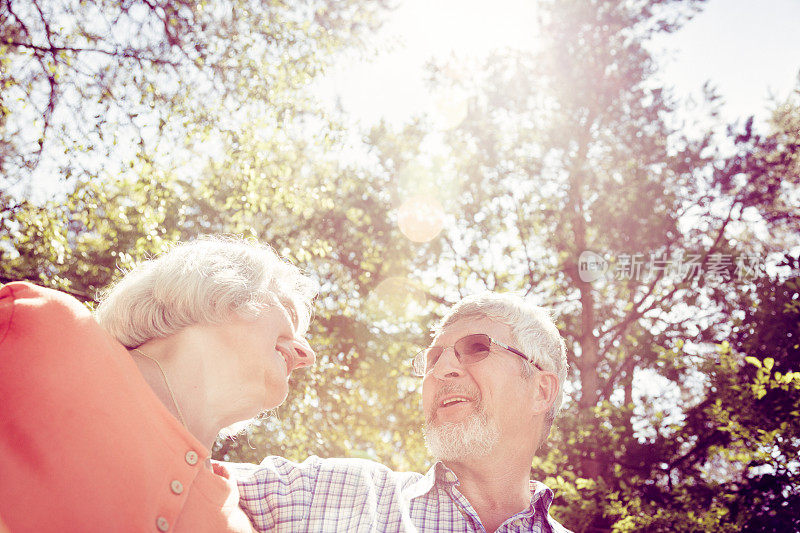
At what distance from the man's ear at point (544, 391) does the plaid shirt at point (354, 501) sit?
1.90ft

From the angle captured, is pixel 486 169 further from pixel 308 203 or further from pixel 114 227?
pixel 114 227

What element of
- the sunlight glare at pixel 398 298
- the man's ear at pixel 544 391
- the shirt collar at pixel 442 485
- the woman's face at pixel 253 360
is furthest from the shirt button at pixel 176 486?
the sunlight glare at pixel 398 298

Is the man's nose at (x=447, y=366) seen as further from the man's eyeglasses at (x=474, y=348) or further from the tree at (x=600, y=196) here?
the tree at (x=600, y=196)

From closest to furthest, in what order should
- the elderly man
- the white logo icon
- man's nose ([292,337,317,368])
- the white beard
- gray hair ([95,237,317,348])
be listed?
gray hair ([95,237,317,348]) < man's nose ([292,337,317,368]) < the elderly man < the white beard < the white logo icon

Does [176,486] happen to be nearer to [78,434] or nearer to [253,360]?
[78,434]

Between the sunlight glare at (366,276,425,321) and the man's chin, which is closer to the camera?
the man's chin

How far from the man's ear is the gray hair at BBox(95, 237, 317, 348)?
5.87ft

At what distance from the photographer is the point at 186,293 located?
7.18ft

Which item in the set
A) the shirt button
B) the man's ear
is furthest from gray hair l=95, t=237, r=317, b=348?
the man's ear

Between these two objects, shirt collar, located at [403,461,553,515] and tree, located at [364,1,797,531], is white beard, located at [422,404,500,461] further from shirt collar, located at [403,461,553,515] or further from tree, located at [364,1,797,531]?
tree, located at [364,1,797,531]

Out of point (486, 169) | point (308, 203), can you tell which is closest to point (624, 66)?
point (486, 169)

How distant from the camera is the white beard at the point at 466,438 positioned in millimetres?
3043

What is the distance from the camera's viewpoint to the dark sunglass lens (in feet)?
11.0

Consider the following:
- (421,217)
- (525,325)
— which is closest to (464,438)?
(525,325)
